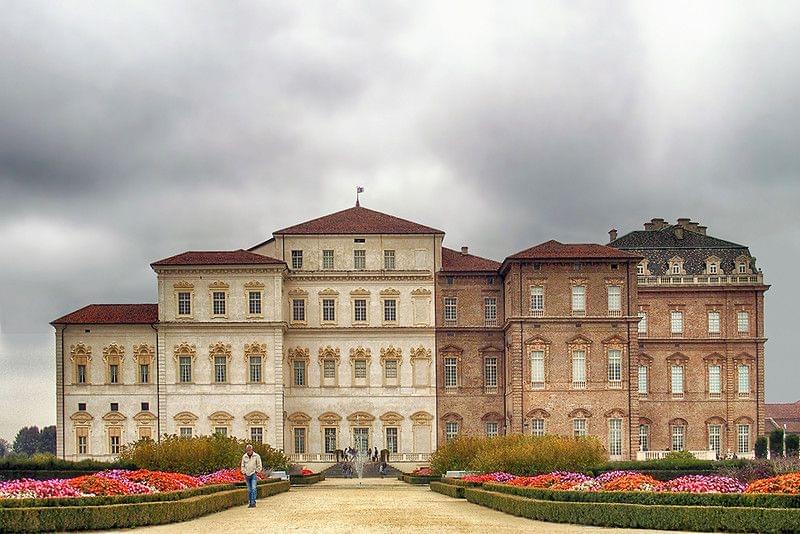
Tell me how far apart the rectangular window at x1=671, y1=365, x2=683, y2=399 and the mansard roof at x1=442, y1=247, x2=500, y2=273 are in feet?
32.5

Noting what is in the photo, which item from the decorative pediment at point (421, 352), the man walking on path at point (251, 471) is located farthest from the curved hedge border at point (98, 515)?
the decorative pediment at point (421, 352)

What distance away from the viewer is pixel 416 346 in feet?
197

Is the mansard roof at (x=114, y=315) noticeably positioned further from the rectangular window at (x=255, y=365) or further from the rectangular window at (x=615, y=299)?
the rectangular window at (x=615, y=299)

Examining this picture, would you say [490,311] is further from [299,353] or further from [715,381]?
[715,381]

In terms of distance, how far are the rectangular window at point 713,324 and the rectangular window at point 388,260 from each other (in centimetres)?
1548

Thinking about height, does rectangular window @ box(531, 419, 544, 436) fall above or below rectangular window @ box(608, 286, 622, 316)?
below

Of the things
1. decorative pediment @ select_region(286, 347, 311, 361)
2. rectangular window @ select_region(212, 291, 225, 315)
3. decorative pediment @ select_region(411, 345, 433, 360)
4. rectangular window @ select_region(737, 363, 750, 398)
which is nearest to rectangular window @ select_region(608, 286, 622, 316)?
decorative pediment @ select_region(411, 345, 433, 360)

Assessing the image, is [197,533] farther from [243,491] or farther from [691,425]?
[691,425]

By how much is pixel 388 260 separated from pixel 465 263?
3.73 meters

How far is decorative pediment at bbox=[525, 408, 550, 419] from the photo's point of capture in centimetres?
5612

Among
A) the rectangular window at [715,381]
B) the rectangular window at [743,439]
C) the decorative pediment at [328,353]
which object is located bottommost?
the rectangular window at [743,439]

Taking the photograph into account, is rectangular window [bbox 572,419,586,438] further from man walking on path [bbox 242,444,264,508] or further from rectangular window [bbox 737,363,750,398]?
man walking on path [bbox 242,444,264,508]

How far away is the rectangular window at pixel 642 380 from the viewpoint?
61.9 m

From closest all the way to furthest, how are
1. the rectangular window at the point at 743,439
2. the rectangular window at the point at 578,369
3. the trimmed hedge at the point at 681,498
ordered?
the trimmed hedge at the point at 681,498 → the rectangular window at the point at 578,369 → the rectangular window at the point at 743,439
